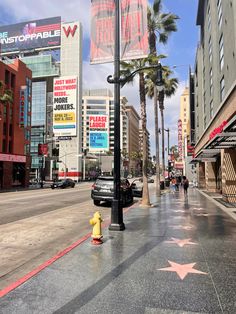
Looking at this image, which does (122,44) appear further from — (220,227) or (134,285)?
(134,285)

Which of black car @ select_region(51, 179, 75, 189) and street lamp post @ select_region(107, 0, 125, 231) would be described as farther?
black car @ select_region(51, 179, 75, 189)

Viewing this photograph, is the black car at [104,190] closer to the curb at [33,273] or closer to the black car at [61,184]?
the curb at [33,273]

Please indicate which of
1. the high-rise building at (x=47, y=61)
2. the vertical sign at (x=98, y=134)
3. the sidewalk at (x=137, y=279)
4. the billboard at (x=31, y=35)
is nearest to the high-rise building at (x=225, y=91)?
the sidewalk at (x=137, y=279)

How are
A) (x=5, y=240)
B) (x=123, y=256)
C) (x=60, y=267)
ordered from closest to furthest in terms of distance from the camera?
1. (x=60, y=267)
2. (x=123, y=256)
3. (x=5, y=240)

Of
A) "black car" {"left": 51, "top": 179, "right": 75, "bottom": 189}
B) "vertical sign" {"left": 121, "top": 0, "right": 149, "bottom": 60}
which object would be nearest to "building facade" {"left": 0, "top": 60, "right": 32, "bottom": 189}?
"black car" {"left": 51, "top": 179, "right": 75, "bottom": 189}

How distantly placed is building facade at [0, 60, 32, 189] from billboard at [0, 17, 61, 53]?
193 feet

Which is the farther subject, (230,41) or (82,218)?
(230,41)

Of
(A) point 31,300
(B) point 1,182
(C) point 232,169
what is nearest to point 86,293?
(A) point 31,300

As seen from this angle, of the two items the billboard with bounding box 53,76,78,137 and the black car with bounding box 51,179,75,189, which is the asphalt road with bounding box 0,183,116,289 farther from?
the billboard with bounding box 53,76,78,137

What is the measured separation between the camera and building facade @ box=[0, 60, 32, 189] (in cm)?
4528

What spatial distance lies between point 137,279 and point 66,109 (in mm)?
69683

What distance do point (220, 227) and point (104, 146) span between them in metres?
44.7

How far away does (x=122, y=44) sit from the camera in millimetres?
11008

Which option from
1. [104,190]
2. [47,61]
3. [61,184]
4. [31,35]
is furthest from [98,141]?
[31,35]
